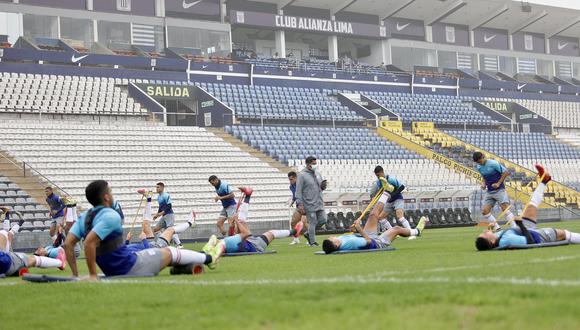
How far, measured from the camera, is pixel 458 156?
50938mm

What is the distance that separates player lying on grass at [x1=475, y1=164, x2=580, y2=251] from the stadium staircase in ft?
91.4

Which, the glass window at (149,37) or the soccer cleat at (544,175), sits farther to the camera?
the glass window at (149,37)

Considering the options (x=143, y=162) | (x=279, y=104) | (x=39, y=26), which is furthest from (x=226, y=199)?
(x=39, y=26)

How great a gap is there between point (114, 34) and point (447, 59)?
28.0 metres

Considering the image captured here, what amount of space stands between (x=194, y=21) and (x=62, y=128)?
1897 centimetres

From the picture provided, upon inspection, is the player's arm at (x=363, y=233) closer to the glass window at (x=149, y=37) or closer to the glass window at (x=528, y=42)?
the glass window at (x=149, y=37)

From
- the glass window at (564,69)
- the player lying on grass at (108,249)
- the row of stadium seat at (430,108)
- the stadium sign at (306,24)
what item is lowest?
the player lying on grass at (108,249)

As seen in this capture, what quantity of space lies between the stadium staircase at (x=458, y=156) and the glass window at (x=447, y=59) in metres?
16.7

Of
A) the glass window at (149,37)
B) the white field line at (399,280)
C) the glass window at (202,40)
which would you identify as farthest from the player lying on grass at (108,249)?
the glass window at (202,40)

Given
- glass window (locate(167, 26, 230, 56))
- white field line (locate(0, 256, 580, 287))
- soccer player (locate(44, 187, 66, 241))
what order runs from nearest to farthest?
1. white field line (locate(0, 256, 580, 287))
2. soccer player (locate(44, 187, 66, 241))
3. glass window (locate(167, 26, 230, 56))

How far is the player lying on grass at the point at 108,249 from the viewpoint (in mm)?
11109

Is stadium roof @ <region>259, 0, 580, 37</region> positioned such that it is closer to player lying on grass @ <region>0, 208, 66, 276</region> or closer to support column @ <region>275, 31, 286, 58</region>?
support column @ <region>275, 31, 286, 58</region>

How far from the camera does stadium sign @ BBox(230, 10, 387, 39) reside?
5869 centimetres

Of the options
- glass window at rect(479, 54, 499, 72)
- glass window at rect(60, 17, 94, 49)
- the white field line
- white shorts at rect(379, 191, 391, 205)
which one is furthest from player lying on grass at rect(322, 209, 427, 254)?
glass window at rect(479, 54, 499, 72)
